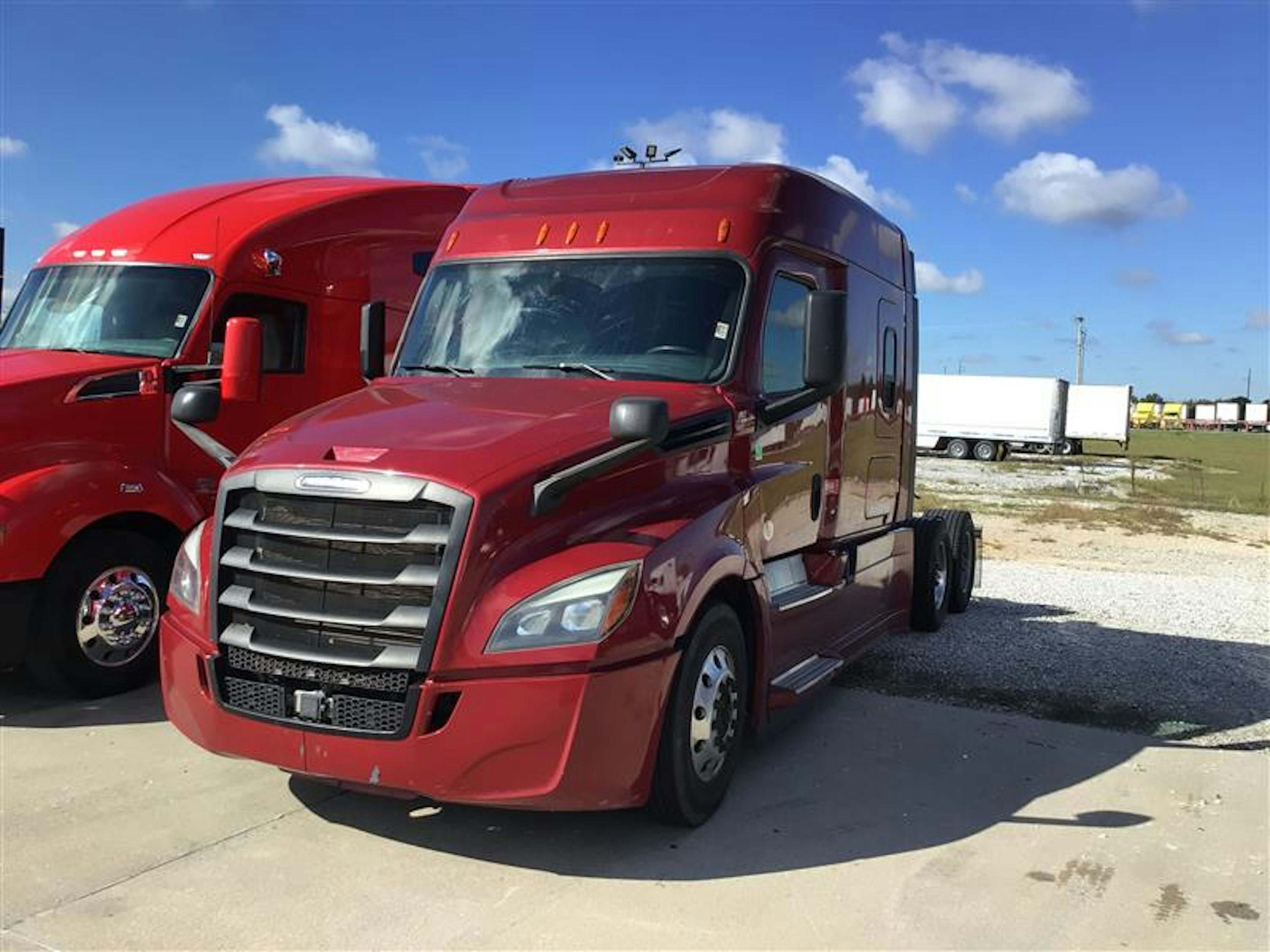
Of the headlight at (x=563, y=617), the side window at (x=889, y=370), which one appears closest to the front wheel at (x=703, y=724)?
the headlight at (x=563, y=617)

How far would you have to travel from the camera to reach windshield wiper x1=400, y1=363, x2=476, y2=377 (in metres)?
5.22

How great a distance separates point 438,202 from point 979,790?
614cm

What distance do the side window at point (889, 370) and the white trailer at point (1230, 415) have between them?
128 meters

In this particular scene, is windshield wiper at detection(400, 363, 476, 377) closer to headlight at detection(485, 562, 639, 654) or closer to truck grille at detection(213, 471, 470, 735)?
truck grille at detection(213, 471, 470, 735)

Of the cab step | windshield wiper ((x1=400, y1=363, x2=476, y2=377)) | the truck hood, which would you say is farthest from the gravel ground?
windshield wiper ((x1=400, y1=363, x2=476, y2=377))

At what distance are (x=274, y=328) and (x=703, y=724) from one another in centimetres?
467

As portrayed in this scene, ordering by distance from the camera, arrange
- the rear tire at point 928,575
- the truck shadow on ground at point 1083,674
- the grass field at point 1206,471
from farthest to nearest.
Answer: the grass field at point 1206,471 < the rear tire at point 928,575 < the truck shadow on ground at point 1083,674

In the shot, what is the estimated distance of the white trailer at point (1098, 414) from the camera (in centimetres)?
4747

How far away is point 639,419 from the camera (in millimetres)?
3928

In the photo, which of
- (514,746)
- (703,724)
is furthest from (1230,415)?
(514,746)

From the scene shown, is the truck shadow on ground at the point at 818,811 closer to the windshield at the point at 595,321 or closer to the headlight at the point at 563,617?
the headlight at the point at 563,617

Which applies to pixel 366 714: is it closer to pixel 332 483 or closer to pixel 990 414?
pixel 332 483

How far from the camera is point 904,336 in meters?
8.03

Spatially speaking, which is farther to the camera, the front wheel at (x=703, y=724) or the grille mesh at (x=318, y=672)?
the front wheel at (x=703, y=724)
